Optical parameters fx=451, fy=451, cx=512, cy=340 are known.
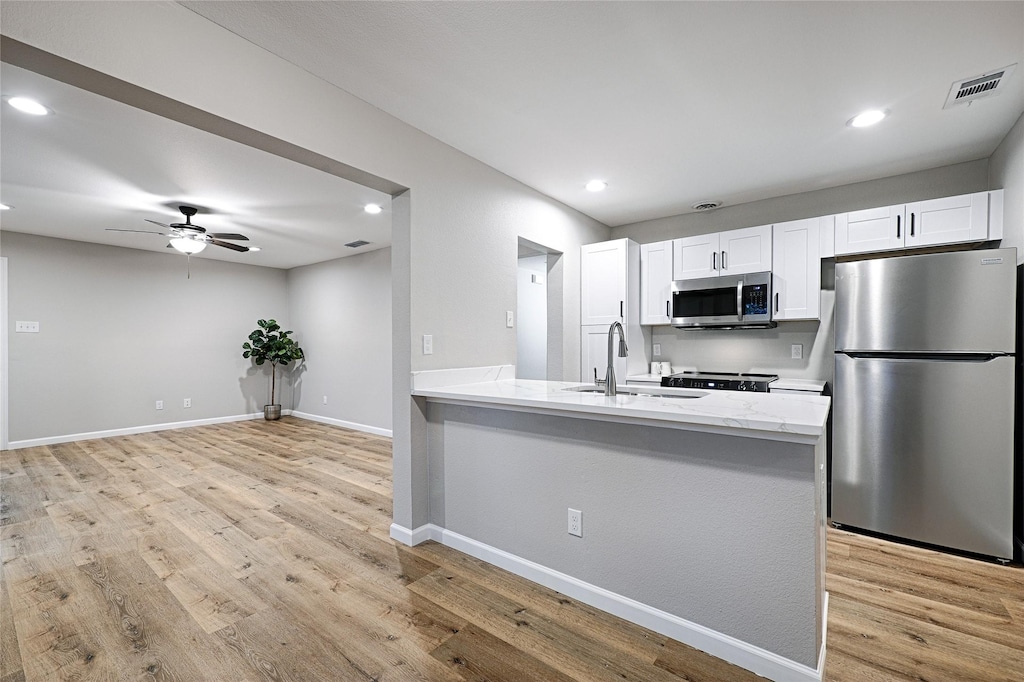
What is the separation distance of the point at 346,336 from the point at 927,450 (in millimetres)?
6015

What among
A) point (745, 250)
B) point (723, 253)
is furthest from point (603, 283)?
point (745, 250)

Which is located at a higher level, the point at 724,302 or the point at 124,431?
the point at 724,302

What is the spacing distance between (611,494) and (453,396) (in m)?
0.97

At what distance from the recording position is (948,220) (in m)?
2.86

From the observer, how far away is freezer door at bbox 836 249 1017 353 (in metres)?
2.43

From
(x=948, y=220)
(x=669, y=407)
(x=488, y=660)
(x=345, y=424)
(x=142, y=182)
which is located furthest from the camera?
(x=345, y=424)

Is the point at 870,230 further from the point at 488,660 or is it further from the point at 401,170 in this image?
the point at 488,660

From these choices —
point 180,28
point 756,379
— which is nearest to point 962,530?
point 756,379

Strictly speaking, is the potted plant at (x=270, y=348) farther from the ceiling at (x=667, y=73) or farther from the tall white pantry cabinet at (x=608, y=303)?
the ceiling at (x=667, y=73)

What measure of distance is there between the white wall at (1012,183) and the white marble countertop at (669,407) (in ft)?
5.44

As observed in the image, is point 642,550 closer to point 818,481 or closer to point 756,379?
point 818,481

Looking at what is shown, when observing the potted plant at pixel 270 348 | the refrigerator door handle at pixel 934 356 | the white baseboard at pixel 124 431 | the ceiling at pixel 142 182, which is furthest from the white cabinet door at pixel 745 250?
the white baseboard at pixel 124 431

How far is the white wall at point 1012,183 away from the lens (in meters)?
2.44

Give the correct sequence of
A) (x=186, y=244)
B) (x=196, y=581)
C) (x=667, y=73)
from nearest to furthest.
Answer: (x=667, y=73) → (x=196, y=581) → (x=186, y=244)
